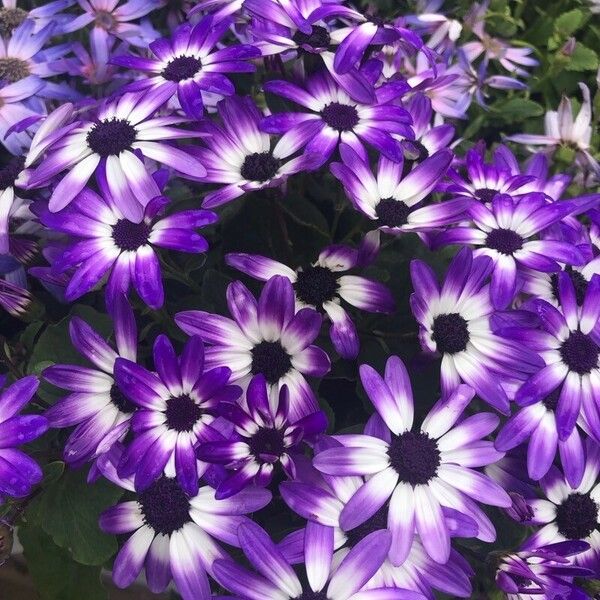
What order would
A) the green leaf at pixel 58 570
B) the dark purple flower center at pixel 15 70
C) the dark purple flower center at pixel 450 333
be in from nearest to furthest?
the dark purple flower center at pixel 450 333 → the green leaf at pixel 58 570 → the dark purple flower center at pixel 15 70

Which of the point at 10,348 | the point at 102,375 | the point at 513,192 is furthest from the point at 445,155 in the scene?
the point at 10,348

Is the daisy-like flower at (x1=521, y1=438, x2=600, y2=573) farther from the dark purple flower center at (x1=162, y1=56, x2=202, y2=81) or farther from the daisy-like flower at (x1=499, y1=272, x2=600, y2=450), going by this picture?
the dark purple flower center at (x1=162, y1=56, x2=202, y2=81)

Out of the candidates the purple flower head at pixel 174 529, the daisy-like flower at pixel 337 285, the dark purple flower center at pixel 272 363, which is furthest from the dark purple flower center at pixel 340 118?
the purple flower head at pixel 174 529

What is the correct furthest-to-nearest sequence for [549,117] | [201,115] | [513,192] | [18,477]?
[549,117] → [513,192] → [201,115] → [18,477]

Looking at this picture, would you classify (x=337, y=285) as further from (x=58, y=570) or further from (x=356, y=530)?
(x=58, y=570)

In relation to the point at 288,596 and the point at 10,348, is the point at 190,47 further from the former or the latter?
the point at 288,596

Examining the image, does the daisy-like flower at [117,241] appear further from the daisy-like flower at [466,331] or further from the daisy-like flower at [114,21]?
the daisy-like flower at [114,21]
